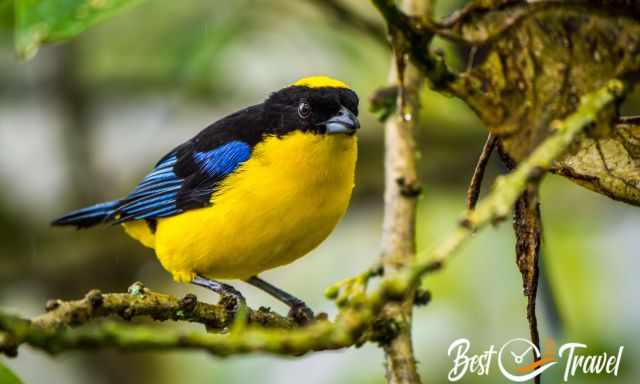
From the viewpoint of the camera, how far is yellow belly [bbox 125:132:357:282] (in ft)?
12.9

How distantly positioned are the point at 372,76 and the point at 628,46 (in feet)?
15.1

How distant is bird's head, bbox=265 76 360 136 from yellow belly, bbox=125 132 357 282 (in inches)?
2.2

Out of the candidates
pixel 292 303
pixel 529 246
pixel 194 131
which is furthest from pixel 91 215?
pixel 529 246

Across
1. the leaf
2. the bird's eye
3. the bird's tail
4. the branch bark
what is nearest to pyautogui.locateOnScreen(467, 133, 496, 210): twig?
the leaf

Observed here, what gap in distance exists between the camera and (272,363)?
474cm

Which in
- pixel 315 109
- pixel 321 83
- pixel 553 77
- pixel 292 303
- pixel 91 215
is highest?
pixel 321 83

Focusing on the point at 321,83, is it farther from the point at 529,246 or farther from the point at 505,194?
the point at 505,194

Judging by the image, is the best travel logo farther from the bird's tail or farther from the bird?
the bird's tail

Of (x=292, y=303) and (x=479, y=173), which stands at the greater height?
(x=292, y=303)

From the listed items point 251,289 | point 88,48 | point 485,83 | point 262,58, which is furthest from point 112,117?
point 485,83

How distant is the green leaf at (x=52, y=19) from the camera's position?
7.25ft

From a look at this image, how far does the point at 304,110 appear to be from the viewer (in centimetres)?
411

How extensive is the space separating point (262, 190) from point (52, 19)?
5.99ft

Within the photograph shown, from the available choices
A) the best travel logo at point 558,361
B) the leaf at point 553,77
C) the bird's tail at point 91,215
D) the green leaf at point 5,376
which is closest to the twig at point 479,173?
the leaf at point 553,77
